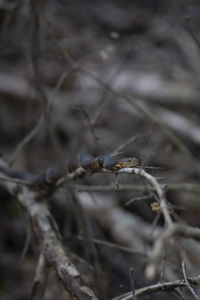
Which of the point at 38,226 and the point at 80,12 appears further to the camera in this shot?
the point at 80,12

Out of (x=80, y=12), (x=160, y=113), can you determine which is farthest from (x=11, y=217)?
(x=80, y=12)

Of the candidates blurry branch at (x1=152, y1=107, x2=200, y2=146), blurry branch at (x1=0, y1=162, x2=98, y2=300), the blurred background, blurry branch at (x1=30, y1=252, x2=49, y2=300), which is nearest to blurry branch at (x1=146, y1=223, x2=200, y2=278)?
blurry branch at (x1=0, y1=162, x2=98, y2=300)

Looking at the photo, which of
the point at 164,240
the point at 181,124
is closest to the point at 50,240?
the point at 164,240

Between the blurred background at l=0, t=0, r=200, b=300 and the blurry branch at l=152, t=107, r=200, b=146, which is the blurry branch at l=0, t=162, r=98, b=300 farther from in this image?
the blurry branch at l=152, t=107, r=200, b=146

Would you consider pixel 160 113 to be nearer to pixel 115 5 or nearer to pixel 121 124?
pixel 121 124

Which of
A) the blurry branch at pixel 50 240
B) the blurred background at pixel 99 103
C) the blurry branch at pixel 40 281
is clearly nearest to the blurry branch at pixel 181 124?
the blurred background at pixel 99 103

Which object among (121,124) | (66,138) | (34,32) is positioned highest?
(34,32)
